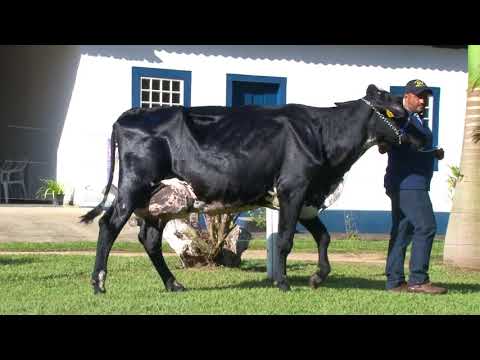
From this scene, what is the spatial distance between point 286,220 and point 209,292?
105cm

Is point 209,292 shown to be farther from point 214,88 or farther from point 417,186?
point 214,88

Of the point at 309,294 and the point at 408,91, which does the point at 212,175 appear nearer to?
the point at 309,294

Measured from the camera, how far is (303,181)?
8133 mm

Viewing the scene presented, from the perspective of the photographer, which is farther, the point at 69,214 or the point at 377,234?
the point at 377,234

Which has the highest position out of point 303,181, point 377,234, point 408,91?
point 408,91

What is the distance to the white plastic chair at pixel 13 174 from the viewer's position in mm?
18656

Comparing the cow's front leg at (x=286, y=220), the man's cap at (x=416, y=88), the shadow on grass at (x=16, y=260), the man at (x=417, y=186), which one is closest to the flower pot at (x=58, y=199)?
the shadow on grass at (x=16, y=260)

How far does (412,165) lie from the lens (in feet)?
28.4

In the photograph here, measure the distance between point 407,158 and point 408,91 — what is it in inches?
27.0

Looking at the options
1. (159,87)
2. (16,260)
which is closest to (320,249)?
(16,260)

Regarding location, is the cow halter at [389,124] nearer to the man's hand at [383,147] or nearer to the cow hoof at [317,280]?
the man's hand at [383,147]

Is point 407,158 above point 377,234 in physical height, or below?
above

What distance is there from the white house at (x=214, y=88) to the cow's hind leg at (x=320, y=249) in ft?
25.6
